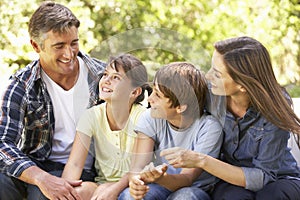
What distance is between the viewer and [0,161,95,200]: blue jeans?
304 cm

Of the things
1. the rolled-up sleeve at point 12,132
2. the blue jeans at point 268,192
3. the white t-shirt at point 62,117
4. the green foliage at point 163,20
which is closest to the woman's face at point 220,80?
the blue jeans at point 268,192

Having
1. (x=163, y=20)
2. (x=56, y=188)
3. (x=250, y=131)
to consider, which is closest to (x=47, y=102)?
(x=56, y=188)

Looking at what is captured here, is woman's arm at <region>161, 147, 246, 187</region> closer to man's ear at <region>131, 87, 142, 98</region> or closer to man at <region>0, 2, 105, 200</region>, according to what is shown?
man's ear at <region>131, 87, 142, 98</region>

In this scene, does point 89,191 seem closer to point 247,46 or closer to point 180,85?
point 180,85

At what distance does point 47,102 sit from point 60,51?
0.25 m

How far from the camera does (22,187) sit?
3.14 meters

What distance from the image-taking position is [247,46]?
292cm

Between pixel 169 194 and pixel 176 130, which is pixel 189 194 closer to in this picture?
pixel 169 194

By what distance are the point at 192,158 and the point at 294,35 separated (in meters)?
3.72

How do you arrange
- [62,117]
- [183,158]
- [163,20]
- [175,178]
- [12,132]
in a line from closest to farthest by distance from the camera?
[183,158]
[175,178]
[12,132]
[62,117]
[163,20]

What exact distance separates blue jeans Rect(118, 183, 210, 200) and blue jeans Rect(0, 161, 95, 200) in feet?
1.02

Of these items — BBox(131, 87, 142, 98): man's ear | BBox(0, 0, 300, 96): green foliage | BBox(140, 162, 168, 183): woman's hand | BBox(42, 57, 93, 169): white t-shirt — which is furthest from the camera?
BBox(0, 0, 300, 96): green foliage

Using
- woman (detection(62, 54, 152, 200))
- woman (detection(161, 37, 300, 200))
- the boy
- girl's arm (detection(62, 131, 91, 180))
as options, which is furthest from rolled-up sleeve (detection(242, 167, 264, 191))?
girl's arm (detection(62, 131, 91, 180))

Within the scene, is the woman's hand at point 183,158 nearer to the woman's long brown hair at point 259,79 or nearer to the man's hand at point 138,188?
the man's hand at point 138,188
